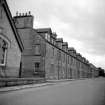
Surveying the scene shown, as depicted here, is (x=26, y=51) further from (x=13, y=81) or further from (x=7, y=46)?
(x=13, y=81)

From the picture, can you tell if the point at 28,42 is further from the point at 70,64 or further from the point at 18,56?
the point at 70,64

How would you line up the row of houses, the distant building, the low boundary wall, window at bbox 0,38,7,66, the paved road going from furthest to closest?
the row of houses, the distant building, window at bbox 0,38,7,66, the low boundary wall, the paved road

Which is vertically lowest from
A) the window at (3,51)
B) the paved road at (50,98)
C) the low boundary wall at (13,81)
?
the paved road at (50,98)

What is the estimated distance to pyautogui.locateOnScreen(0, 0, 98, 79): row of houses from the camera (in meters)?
16.8

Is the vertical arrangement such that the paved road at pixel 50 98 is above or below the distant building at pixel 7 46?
below

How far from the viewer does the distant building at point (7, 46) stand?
1623cm

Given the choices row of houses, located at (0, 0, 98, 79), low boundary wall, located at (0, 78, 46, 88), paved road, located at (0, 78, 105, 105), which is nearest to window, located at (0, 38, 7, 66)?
row of houses, located at (0, 0, 98, 79)

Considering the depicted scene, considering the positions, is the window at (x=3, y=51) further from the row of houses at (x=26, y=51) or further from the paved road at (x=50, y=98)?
the paved road at (x=50, y=98)

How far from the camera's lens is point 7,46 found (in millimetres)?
17078

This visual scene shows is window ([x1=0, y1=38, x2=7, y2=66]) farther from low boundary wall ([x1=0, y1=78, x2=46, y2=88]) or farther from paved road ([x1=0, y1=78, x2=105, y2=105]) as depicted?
paved road ([x1=0, y1=78, x2=105, y2=105])

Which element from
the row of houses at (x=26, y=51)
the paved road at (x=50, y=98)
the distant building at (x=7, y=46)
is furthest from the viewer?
the row of houses at (x=26, y=51)

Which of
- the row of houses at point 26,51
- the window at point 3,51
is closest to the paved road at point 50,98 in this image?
the window at point 3,51

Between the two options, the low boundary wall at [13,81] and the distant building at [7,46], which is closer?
the low boundary wall at [13,81]

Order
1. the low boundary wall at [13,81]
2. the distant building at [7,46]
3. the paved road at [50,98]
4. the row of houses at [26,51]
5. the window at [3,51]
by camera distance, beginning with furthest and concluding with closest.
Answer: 1. the row of houses at [26,51]
2. the distant building at [7,46]
3. the window at [3,51]
4. the low boundary wall at [13,81]
5. the paved road at [50,98]
